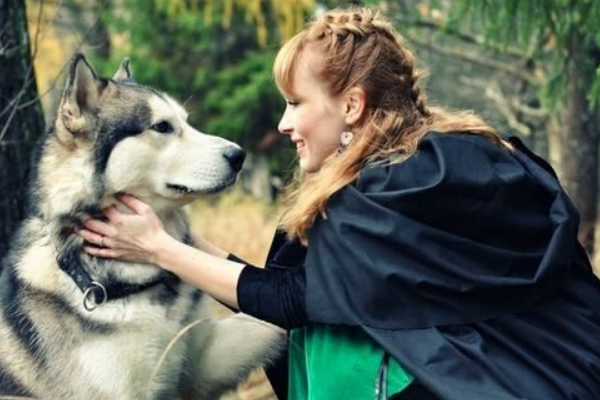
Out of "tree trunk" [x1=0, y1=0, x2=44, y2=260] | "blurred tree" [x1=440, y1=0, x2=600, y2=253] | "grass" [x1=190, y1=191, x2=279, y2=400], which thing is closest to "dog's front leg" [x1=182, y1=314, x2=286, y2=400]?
"tree trunk" [x1=0, y1=0, x2=44, y2=260]

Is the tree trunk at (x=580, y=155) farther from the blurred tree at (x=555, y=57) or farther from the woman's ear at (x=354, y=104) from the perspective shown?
the woman's ear at (x=354, y=104)

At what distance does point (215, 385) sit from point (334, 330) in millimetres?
725

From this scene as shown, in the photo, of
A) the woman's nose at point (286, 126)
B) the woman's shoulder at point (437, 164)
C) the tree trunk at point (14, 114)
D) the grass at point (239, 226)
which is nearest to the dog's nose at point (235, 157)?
the woman's nose at point (286, 126)

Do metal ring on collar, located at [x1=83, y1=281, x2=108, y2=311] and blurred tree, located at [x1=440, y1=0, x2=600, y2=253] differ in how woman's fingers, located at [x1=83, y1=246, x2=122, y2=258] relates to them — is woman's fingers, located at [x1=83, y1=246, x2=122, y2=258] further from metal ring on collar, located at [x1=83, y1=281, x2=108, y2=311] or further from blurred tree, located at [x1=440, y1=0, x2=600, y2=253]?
blurred tree, located at [x1=440, y1=0, x2=600, y2=253]

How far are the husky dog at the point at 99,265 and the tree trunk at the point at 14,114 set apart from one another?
96 centimetres

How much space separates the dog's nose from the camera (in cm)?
341

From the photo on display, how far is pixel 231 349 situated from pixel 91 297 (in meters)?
0.58

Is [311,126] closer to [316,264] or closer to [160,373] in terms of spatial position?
[316,264]

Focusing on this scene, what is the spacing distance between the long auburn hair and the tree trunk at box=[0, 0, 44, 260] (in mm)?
1606

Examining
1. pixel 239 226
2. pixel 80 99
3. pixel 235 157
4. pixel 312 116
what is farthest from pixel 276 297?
pixel 239 226

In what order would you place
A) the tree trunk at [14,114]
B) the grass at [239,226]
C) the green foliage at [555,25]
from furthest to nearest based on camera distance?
the grass at [239,226]
the green foliage at [555,25]
the tree trunk at [14,114]

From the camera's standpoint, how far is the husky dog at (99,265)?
3.35 m

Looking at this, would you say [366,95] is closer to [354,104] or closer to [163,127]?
[354,104]

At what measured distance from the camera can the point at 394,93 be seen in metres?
3.36
